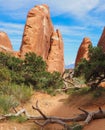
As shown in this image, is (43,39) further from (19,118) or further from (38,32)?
(19,118)

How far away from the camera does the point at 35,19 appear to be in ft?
122

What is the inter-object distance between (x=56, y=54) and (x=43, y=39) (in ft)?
8.13

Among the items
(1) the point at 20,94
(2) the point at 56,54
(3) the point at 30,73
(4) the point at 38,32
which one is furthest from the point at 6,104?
(2) the point at 56,54

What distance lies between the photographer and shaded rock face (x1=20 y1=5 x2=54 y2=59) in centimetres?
3578

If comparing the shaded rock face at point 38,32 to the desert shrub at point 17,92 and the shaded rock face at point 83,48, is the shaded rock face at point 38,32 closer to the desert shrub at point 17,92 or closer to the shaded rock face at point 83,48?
the shaded rock face at point 83,48

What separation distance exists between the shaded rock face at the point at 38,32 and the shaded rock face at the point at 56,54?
30.8 inches

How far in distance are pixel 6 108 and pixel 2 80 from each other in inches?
231

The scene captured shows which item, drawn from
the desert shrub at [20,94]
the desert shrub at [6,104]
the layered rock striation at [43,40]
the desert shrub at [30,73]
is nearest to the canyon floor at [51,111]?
the desert shrub at [20,94]

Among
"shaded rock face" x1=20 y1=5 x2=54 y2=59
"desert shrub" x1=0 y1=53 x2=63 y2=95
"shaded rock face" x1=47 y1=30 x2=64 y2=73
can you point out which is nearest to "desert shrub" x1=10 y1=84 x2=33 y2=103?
"desert shrub" x1=0 y1=53 x2=63 y2=95

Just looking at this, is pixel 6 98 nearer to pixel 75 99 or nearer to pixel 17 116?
pixel 17 116

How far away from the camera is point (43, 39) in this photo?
38.3 meters

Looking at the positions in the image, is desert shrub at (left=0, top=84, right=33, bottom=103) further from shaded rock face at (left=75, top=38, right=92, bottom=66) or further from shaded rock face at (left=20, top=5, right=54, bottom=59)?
shaded rock face at (left=75, top=38, right=92, bottom=66)

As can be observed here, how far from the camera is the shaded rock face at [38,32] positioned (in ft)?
117

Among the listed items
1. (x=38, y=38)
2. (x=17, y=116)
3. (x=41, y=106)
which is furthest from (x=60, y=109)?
(x=38, y=38)
